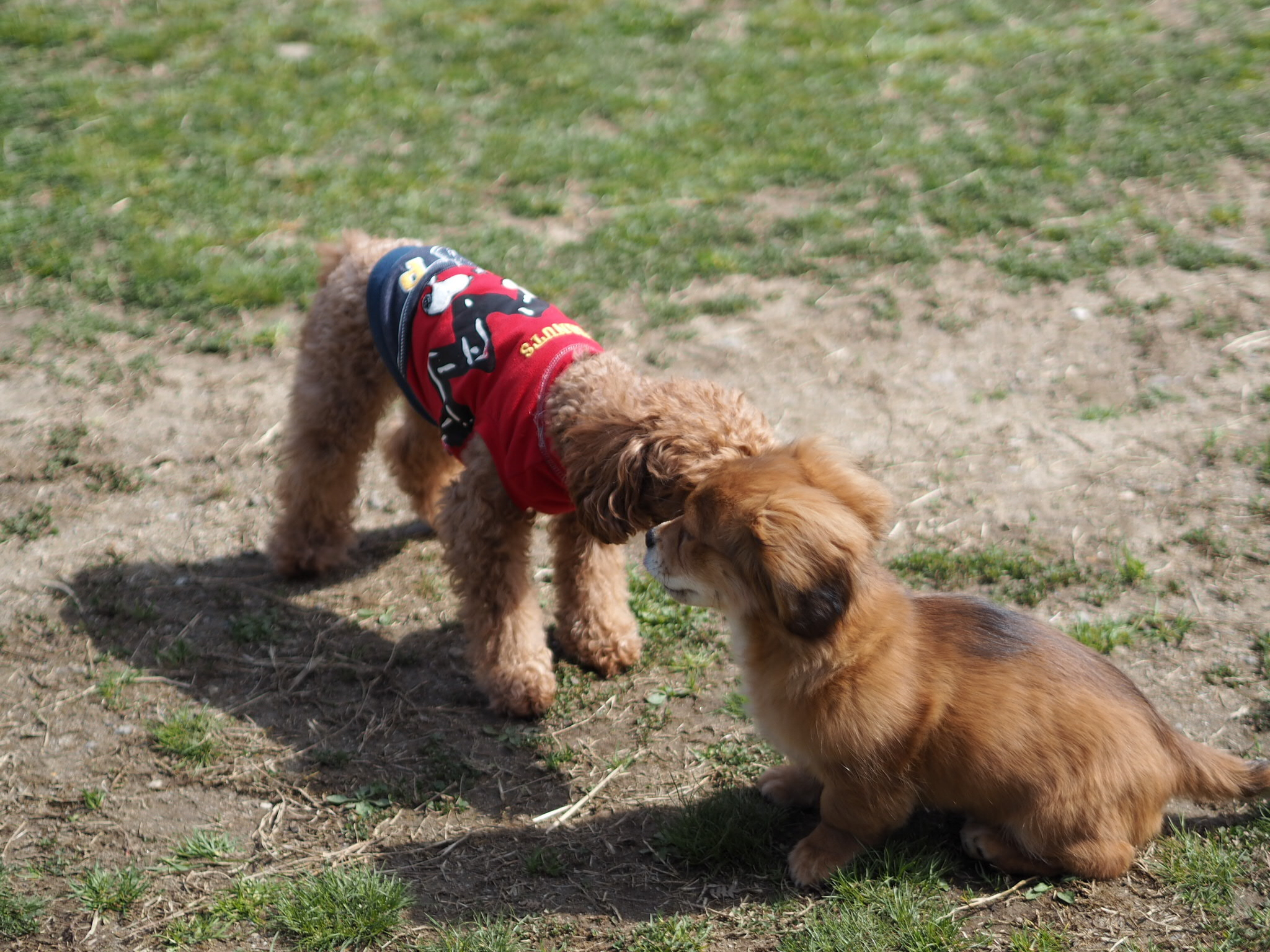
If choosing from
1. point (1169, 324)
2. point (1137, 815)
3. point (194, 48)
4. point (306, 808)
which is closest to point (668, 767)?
point (306, 808)

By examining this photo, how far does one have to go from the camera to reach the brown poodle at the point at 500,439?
12.5 ft

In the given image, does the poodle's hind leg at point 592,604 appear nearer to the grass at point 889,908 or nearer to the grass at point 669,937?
the grass at point 669,937

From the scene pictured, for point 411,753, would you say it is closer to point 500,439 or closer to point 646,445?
point 500,439

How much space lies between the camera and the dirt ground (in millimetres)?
3664

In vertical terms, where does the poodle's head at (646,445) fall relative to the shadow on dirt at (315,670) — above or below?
above

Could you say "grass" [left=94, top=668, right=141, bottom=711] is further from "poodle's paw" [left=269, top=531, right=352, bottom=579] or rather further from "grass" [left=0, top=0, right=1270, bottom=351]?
"grass" [left=0, top=0, right=1270, bottom=351]

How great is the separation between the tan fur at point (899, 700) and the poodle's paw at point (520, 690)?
109 cm

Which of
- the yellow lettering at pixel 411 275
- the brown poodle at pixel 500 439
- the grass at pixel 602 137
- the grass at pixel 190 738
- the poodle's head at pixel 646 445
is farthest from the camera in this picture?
the grass at pixel 602 137

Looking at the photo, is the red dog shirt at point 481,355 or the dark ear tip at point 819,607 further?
the red dog shirt at point 481,355

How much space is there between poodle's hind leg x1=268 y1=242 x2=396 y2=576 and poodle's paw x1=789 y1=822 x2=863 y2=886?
2.82 metres

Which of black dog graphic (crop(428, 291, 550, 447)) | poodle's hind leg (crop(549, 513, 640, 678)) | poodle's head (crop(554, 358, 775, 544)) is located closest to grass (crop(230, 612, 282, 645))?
black dog graphic (crop(428, 291, 550, 447))

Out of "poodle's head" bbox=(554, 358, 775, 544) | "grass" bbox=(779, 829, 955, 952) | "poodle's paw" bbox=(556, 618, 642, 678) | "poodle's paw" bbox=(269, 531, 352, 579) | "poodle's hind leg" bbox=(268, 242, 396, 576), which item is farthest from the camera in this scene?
"poodle's paw" bbox=(269, 531, 352, 579)

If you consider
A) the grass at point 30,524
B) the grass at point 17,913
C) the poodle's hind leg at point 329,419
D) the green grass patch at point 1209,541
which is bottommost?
the grass at point 17,913

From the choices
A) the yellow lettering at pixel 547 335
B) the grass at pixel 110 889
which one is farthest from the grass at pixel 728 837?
the yellow lettering at pixel 547 335
